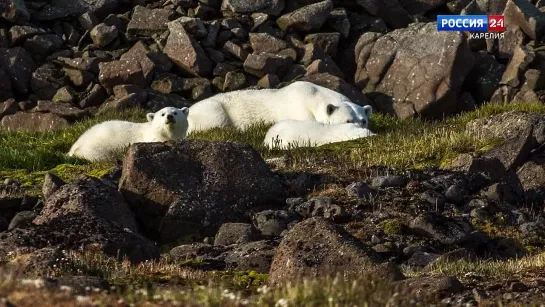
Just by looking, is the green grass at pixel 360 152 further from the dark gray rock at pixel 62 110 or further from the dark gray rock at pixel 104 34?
the dark gray rock at pixel 104 34

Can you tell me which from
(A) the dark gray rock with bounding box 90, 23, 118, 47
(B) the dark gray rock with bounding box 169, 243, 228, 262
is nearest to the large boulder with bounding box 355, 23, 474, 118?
(A) the dark gray rock with bounding box 90, 23, 118, 47

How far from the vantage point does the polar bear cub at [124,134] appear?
19266mm

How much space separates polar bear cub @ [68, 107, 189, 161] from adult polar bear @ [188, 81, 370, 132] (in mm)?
3111

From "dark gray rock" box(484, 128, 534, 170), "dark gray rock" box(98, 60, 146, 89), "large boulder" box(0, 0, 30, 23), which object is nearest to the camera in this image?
"dark gray rock" box(484, 128, 534, 170)

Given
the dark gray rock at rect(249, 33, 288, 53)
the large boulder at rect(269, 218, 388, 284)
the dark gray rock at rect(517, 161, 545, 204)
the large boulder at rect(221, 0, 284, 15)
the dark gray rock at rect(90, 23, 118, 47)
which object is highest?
the large boulder at rect(221, 0, 284, 15)

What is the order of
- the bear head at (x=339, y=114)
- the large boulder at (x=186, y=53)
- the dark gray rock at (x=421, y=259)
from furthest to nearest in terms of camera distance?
the large boulder at (x=186, y=53), the bear head at (x=339, y=114), the dark gray rock at (x=421, y=259)

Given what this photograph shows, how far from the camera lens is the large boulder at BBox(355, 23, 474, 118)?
27.5 metres

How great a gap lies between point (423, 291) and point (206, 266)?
3041 mm

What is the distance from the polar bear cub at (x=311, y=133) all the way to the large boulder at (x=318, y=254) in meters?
9.86

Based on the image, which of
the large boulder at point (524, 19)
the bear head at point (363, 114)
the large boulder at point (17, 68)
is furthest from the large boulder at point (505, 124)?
the large boulder at point (17, 68)

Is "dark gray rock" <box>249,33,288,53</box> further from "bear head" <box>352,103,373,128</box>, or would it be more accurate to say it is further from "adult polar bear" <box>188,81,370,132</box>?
"bear head" <box>352,103,373,128</box>

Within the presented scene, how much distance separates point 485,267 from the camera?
9844mm

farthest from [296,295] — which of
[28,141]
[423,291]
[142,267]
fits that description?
[28,141]

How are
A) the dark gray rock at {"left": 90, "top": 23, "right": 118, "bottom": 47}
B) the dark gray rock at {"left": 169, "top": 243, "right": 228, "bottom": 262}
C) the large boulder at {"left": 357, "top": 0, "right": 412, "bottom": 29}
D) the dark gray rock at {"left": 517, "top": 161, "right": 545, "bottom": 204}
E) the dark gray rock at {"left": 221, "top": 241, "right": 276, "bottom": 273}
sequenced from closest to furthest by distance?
the dark gray rock at {"left": 221, "top": 241, "right": 276, "bottom": 273}, the dark gray rock at {"left": 169, "top": 243, "right": 228, "bottom": 262}, the dark gray rock at {"left": 517, "top": 161, "right": 545, "bottom": 204}, the dark gray rock at {"left": 90, "top": 23, "right": 118, "bottom": 47}, the large boulder at {"left": 357, "top": 0, "right": 412, "bottom": 29}
